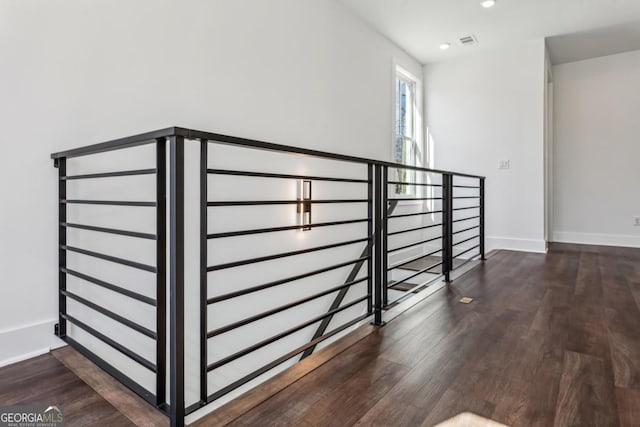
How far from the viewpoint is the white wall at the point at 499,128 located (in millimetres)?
4750

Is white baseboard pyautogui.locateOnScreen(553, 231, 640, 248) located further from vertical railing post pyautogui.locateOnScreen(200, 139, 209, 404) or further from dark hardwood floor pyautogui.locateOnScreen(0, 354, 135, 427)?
dark hardwood floor pyautogui.locateOnScreen(0, 354, 135, 427)

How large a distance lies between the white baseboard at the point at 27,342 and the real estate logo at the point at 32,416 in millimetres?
449

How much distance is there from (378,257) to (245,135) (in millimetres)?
1468

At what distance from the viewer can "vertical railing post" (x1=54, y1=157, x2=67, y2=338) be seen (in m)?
1.82

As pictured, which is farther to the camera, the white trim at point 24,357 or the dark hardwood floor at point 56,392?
the white trim at point 24,357

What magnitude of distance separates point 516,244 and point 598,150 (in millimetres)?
1937

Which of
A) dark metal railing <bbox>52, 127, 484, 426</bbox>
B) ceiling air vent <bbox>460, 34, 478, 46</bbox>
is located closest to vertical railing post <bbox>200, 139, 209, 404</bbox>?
dark metal railing <bbox>52, 127, 484, 426</bbox>

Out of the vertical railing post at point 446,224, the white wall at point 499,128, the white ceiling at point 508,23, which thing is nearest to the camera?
the vertical railing post at point 446,224

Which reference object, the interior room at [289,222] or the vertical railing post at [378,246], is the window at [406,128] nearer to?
the interior room at [289,222]

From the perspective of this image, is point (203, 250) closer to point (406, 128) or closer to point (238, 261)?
point (238, 261)

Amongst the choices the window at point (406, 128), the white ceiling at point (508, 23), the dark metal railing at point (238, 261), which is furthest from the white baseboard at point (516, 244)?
the white ceiling at point (508, 23)

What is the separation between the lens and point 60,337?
1.81 m

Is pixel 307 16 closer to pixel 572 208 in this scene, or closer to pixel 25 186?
pixel 25 186

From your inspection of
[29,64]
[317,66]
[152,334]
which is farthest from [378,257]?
[317,66]
